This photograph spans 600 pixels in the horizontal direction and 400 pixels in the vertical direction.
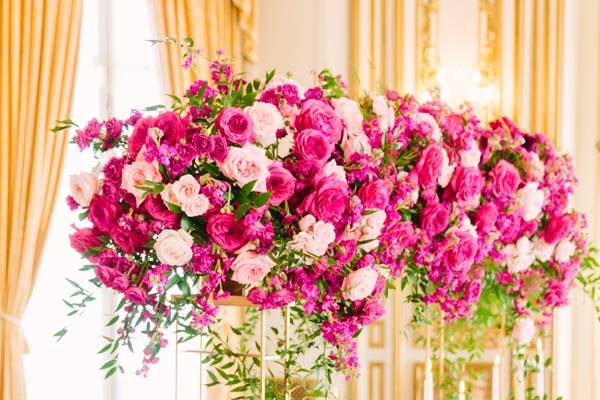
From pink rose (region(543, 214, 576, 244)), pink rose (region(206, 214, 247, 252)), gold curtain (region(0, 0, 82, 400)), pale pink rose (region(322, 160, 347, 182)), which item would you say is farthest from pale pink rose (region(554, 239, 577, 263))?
gold curtain (region(0, 0, 82, 400))

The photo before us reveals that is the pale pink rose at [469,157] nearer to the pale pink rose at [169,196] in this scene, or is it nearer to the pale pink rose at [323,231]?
the pale pink rose at [323,231]

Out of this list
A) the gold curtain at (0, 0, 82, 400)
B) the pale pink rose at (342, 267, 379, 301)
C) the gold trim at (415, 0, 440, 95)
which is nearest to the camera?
the pale pink rose at (342, 267, 379, 301)

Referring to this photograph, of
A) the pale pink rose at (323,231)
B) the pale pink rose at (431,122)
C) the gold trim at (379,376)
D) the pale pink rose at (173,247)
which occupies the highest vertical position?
the pale pink rose at (431,122)

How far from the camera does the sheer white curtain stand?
4.59m

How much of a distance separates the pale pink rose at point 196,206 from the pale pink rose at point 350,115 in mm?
526

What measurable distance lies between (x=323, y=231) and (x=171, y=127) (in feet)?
1.61

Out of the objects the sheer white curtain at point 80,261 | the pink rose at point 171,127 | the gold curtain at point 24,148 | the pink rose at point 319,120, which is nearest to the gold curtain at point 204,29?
the sheer white curtain at point 80,261

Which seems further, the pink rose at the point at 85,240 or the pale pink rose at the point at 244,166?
the pink rose at the point at 85,240

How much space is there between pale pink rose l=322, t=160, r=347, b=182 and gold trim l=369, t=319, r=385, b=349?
276 centimetres

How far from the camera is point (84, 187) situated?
2.49 metres

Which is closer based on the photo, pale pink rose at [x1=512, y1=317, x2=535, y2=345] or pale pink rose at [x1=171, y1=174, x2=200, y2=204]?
pale pink rose at [x1=171, y1=174, x2=200, y2=204]

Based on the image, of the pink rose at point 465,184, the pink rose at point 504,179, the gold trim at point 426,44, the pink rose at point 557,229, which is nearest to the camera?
the pink rose at point 465,184

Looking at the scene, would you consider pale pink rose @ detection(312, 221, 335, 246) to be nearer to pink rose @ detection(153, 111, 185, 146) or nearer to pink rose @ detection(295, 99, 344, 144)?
pink rose @ detection(295, 99, 344, 144)

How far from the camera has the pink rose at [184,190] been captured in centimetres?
233
